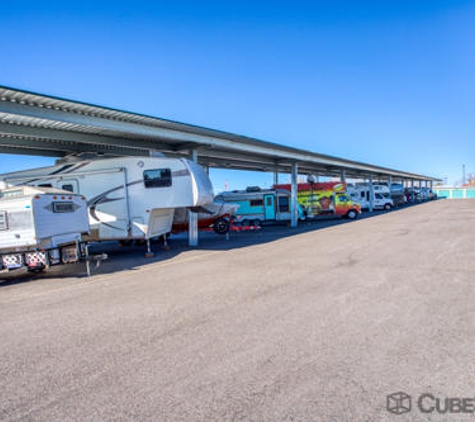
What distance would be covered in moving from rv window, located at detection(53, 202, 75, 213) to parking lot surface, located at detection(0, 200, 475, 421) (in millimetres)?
2324

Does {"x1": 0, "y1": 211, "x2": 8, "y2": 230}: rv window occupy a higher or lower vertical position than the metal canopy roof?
lower

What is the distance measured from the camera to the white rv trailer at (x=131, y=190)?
1238 centimetres

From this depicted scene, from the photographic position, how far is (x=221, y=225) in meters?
21.0

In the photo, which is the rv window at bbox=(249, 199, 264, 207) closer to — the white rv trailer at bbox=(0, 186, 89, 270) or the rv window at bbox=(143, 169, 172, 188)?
the rv window at bbox=(143, 169, 172, 188)

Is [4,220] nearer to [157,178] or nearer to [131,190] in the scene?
[131,190]

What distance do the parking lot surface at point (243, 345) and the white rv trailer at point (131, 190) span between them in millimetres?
4513

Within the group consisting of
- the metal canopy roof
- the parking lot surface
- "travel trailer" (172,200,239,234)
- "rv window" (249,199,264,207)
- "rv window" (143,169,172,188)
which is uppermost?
the metal canopy roof

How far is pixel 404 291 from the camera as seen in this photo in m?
6.06

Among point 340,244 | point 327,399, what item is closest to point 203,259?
point 340,244

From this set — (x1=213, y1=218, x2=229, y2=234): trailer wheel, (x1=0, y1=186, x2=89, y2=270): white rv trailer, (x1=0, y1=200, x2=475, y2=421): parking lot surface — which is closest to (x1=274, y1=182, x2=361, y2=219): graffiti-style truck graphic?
(x1=213, y1=218, x2=229, y2=234): trailer wheel

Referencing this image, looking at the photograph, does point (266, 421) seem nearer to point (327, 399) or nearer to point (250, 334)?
point (327, 399)

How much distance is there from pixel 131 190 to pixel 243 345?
31.3 ft

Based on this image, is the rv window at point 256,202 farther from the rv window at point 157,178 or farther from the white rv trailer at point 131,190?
the rv window at point 157,178

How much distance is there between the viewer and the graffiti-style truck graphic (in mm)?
27781
